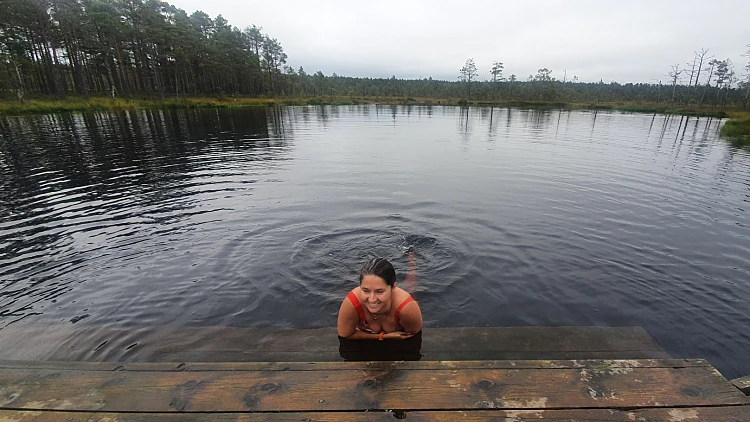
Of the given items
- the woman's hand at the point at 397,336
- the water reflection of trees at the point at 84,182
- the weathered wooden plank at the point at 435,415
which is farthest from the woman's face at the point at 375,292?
the water reflection of trees at the point at 84,182

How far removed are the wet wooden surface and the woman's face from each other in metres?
0.81

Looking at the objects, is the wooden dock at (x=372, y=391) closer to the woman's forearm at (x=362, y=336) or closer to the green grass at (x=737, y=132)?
the woman's forearm at (x=362, y=336)

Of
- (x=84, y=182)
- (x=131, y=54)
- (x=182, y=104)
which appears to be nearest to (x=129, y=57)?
(x=131, y=54)

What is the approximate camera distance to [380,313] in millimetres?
4609

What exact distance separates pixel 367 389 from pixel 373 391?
0.06m

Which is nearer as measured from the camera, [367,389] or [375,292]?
[367,389]

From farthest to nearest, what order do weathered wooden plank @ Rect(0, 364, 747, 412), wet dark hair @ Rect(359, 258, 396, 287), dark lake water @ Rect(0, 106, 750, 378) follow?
1. dark lake water @ Rect(0, 106, 750, 378)
2. wet dark hair @ Rect(359, 258, 396, 287)
3. weathered wooden plank @ Rect(0, 364, 747, 412)

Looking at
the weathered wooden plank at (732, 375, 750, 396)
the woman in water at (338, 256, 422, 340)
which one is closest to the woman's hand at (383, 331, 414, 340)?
the woman in water at (338, 256, 422, 340)

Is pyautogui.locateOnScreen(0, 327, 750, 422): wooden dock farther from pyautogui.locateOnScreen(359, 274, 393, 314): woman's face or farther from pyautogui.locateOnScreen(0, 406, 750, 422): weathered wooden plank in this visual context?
pyautogui.locateOnScreen(359, 274, 393, 314): woman's face

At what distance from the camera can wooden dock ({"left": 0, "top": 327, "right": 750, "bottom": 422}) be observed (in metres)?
2.84

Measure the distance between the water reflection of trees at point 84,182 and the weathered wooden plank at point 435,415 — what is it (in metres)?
4.09

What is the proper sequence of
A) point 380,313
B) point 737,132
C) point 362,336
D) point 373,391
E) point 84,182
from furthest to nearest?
point 737,132 < point 84,182 < point 362,336 < point 380,313 < point 373,391

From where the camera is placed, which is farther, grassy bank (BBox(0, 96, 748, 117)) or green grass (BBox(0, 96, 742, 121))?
green grass (BBox(0, 96, 742, 121))

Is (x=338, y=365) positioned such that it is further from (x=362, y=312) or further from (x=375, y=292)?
(x=362, y=312)
